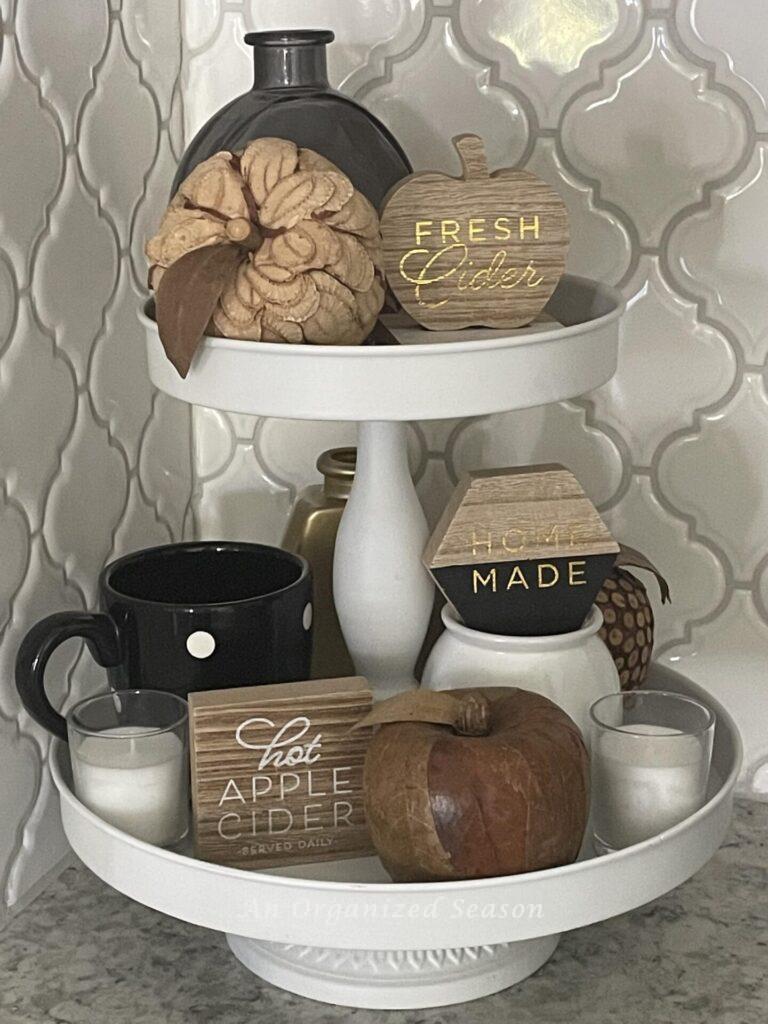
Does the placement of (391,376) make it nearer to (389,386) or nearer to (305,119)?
(389,386)

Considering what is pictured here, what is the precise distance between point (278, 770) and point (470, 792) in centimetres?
11

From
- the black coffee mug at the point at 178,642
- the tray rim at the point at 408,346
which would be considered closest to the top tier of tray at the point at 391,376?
the tray rim at the point at 408,346

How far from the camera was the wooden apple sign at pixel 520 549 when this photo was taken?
720mm

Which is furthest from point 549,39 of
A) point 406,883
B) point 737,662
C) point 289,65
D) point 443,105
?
point 406,883

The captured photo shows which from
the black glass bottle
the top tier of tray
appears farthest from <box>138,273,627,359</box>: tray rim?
the black glass bottle

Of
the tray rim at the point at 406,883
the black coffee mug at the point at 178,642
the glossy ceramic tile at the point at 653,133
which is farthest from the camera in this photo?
the glossy ceramic tile at the point at 653,133

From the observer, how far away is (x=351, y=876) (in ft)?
2.32

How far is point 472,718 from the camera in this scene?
0.67 meters

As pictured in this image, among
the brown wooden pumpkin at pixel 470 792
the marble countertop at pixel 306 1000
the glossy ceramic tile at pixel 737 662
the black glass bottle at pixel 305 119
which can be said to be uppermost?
the black glass bottle at pixel 305 119

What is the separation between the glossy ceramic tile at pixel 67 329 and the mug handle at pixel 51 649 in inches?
1.0

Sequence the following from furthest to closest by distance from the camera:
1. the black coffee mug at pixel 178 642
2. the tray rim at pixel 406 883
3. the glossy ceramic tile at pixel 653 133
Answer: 1. the glossy ceramic tile at pixel 653 133
2. the black coffee mug at pixel 178 642
3. the tray rim at pixel 406 883

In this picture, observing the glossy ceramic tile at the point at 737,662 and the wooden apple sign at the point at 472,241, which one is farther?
the glossy ceramic tile at the point at 737,662

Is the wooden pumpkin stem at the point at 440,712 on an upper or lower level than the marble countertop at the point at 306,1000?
upper

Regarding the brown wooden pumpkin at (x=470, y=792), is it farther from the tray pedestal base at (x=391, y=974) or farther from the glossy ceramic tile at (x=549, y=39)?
the glossy ceramic tile at (x=549, y=39)
